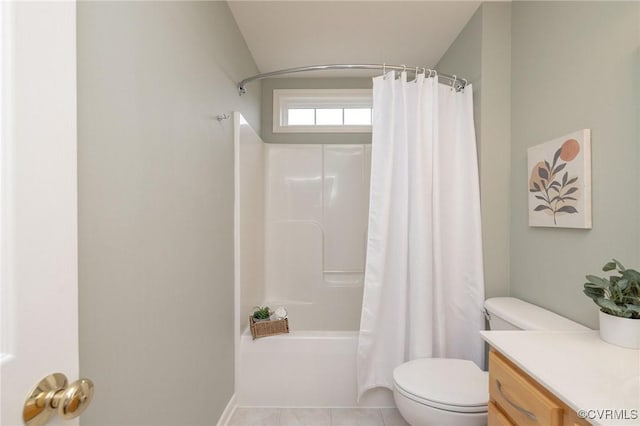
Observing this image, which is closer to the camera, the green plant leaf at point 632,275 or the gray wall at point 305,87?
the green plant leaf at point 632,275

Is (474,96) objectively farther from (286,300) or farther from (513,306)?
(286,300)

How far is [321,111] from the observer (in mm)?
3115

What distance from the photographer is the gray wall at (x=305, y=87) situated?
3.05 m

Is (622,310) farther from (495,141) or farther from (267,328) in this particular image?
(267,328)

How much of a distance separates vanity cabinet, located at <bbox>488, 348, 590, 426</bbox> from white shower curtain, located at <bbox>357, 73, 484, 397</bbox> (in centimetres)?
72

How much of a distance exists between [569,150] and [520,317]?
79 cm

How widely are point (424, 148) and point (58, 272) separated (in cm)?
173

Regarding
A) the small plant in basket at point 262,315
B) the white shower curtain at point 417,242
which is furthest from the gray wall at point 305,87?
the small plant in basket at point 262,315

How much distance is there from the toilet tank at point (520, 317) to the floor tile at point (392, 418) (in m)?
0.76

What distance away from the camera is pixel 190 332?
1358 millimetres

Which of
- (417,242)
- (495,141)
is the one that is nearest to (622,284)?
(417,242)

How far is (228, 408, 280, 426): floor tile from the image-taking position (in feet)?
6.02

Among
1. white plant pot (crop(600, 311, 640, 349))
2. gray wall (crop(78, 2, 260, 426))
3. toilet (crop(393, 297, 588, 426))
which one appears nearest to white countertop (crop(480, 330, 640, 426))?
white plant pot (crop(600, 311, 640, 349))

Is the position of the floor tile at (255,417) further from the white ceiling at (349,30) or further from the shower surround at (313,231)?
the white ceiling at (349,30)
